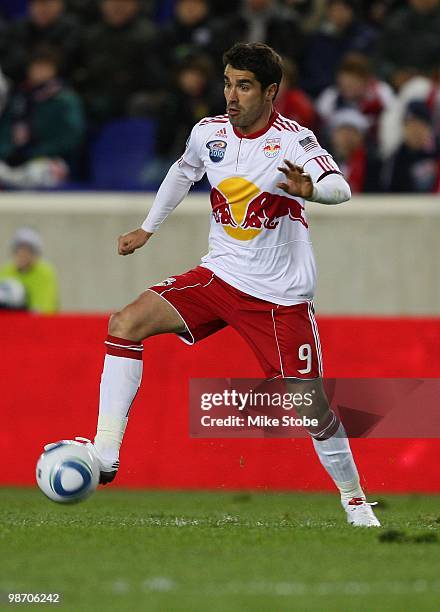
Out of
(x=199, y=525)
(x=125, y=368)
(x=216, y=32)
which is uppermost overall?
(x=216, y=32)

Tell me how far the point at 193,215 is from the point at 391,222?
1866mm

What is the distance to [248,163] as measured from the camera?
7.93 m

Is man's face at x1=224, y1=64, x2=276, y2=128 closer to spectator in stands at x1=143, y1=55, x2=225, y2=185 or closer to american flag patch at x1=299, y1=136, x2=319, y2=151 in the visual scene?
american flag patch at x1=299, y1=136, x2=319, y2=151

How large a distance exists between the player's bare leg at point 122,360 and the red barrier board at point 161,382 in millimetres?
3088

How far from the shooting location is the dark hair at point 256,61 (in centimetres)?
789

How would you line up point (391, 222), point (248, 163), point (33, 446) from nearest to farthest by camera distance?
point (248, 163) → point (33, 446) → point (391, 222)

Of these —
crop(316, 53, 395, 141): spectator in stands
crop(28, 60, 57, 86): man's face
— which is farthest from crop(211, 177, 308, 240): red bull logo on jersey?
crop(28, 60, 57, 86): man's face

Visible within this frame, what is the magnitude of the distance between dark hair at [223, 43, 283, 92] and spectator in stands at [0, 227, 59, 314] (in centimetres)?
651

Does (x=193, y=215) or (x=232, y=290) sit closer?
(x=232, y=290)

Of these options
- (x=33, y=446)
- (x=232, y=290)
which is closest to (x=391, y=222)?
(x=33, y=446)

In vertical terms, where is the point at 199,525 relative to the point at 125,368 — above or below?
below

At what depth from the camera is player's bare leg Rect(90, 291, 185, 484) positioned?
791 centimetres

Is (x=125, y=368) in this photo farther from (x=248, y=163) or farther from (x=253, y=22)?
(x=253, y=22)

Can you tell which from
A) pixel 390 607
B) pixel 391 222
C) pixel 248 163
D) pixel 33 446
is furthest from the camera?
pixel 391 222
